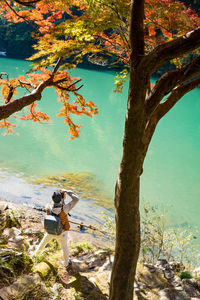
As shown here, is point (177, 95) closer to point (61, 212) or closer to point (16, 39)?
point (61, 212)

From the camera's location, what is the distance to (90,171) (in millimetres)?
10242

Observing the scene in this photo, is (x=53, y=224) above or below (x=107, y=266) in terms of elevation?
above

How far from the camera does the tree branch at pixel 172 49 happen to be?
6.12 ft

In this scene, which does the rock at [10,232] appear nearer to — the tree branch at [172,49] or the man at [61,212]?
the man at [61,212]

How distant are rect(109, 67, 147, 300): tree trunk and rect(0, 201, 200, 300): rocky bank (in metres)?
0.69

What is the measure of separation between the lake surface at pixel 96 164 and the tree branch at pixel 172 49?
13.2 ft

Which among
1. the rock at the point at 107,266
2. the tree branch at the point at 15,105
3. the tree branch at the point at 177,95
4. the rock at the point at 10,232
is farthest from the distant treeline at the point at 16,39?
the tree branch at the point at 177,95

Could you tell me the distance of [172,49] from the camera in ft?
6.25

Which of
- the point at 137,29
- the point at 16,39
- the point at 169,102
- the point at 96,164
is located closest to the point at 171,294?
the point at 169,102

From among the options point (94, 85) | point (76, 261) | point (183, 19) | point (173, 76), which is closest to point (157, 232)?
point (76, 261)

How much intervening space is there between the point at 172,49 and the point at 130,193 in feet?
4.20

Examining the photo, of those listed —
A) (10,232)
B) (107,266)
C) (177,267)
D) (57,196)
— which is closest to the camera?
(57,196)

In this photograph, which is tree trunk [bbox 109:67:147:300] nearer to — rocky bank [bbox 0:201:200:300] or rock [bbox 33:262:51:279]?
rocky bank [bbox 0:201:200:300]

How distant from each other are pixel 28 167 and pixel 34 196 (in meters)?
2.44
